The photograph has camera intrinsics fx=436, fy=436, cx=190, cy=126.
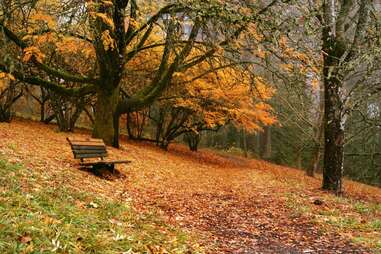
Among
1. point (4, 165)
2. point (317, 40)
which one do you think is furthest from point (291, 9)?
point (4, 165)

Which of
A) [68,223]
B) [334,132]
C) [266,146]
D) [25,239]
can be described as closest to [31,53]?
[334,132]

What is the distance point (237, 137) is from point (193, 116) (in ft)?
41.3

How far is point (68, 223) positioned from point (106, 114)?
11.6 meters

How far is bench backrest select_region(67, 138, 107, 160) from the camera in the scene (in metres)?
9.69

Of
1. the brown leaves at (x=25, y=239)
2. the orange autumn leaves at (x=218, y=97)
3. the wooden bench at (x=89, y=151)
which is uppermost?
the orange autumn leaves at (x=218, y=97)

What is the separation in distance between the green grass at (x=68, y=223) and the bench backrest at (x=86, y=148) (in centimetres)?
215

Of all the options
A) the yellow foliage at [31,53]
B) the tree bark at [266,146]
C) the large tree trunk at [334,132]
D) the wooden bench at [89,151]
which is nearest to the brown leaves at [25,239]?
the wooden bench at [89,151]

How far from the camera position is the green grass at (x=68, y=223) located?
400cm

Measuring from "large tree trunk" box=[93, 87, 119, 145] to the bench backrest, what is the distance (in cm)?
526

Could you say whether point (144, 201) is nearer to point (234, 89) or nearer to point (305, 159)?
point (234, 89)

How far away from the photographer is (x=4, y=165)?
7117 mm

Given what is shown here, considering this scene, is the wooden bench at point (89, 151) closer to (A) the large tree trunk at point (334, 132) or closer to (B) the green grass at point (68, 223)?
(B) the green grass at point (68, 223)

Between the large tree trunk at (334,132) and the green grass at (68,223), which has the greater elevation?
the large tree trunk at (334,132)

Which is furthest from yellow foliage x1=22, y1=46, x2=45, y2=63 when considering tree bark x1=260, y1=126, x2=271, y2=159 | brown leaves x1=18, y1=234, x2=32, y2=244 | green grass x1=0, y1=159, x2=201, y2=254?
tree bark x1=260, y1=126, x2=271, y2=159
